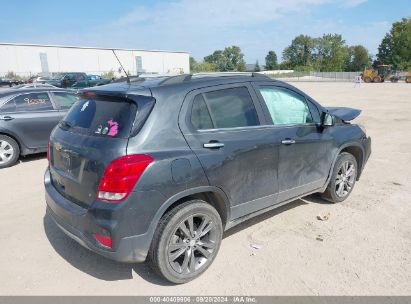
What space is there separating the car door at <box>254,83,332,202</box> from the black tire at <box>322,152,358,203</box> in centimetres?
24

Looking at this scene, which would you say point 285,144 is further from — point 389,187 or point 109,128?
point 389,187

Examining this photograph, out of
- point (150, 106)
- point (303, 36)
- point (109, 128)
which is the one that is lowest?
point (109, 128)

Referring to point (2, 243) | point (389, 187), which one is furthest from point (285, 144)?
point (2, 243)

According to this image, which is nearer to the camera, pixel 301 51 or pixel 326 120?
pixel 326 120

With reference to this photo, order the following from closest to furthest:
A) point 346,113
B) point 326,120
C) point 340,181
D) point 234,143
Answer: point 234,143 → point 326,120 → point 340,181 → point 346,113

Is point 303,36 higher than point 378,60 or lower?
higher

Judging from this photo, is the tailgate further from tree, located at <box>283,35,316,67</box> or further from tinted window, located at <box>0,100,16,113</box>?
tree, located at <box>283,35,316,67</box>

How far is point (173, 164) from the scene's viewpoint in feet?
9.21

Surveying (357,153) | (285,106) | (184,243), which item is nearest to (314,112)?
(285,106)

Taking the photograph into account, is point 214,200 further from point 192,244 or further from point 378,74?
point 378,74

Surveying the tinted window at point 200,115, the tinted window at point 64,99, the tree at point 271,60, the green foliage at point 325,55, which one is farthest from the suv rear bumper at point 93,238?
the tree at point 271,60

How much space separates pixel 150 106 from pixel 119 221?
967mm

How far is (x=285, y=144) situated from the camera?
A: 12.2 ft

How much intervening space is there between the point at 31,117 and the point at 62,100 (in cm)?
82
